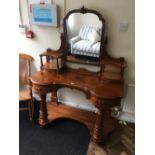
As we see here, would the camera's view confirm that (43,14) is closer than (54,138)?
No

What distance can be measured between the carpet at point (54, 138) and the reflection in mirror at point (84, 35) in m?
0.94

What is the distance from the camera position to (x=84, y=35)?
2.24 meters

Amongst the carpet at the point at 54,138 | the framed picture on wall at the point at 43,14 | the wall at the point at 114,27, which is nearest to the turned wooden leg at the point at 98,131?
the carpet at the point at 54,138

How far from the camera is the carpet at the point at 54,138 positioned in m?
2.05

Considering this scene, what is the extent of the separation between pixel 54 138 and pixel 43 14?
5.33 ft

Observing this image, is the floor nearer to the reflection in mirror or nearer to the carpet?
the carpet

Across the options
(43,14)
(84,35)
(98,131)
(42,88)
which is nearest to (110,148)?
(98,131)

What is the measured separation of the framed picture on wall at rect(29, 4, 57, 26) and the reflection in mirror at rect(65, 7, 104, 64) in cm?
19

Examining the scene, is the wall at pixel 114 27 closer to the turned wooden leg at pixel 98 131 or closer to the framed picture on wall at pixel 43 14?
the framed picture on wall at pixel 43 14

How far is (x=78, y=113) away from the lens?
262cm

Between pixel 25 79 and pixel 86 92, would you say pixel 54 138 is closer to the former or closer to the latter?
pixel 86 92
